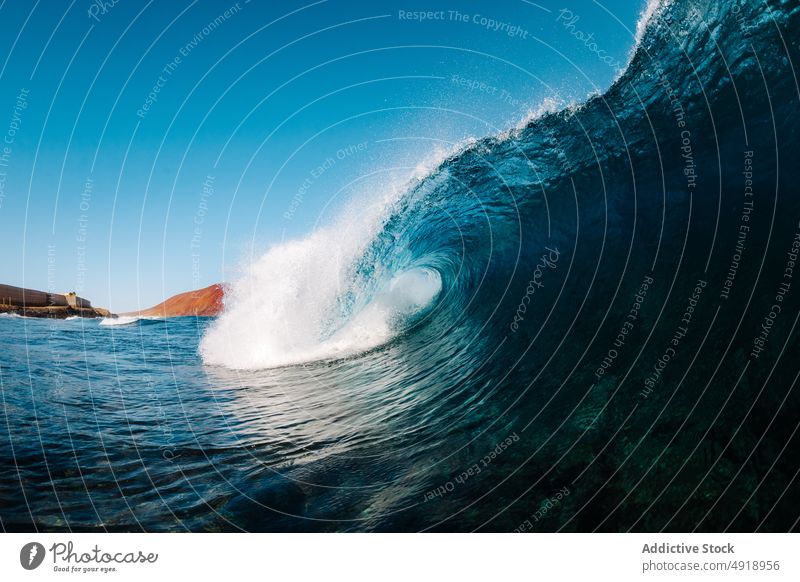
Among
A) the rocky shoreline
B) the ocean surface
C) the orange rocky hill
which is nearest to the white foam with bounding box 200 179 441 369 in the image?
the ocean surface

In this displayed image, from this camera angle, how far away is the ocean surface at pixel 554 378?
3.10 meters

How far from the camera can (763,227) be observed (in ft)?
15.4

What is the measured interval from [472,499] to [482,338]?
180 inches

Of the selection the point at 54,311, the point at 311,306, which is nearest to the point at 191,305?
the point at 54,311

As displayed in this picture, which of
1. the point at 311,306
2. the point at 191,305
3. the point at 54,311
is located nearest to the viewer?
the point at 311,306

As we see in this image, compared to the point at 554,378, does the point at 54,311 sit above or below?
below

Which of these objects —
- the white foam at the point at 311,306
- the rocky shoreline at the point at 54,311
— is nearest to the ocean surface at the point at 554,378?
the white foam at the point at 311,306

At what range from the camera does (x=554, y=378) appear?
5.11 m

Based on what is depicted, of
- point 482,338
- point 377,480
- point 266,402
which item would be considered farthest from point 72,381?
point 482,338

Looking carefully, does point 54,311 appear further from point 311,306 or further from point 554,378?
point 554,378

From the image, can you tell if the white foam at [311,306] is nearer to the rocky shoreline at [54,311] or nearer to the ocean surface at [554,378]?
the ocean surface at [554,378]

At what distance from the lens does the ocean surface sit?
10.2ft

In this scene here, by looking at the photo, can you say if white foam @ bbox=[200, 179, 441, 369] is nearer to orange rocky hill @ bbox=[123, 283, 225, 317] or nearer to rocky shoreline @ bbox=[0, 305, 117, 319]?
rocky shoreline @ bbox=[0, 305, 117, 319]

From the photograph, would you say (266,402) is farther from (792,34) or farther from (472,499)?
(792,34)
